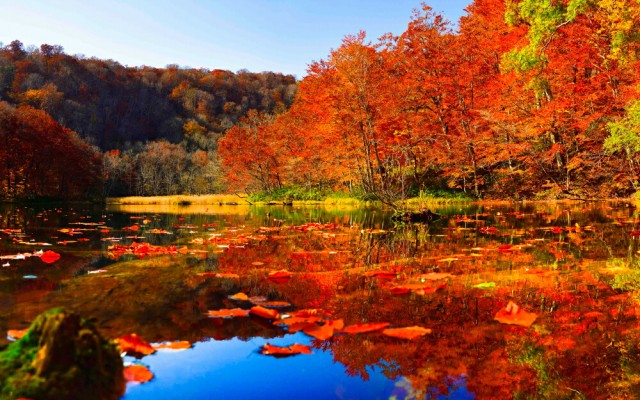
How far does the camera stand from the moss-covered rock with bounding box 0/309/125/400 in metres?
1.36

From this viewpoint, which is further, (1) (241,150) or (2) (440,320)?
(1) (241,150)

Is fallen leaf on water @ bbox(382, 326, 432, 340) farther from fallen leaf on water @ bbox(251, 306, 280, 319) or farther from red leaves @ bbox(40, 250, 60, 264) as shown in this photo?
red leaves @ bbox(40, 250, 60, 264)

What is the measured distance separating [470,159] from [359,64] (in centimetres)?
761

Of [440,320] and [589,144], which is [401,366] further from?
[589,144]

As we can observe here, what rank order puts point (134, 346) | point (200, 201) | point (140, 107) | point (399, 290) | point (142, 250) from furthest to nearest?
point (140, 107) → point (200, 201) → point (142, 250) → point (399, 290) → point (134, 346)

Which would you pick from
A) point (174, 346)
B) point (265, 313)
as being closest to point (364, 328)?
point (265, 313)

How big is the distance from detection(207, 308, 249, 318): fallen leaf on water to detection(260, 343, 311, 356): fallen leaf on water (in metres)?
0.59

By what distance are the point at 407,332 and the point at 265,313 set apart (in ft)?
3.20

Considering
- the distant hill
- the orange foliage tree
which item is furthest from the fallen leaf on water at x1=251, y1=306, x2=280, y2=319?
the distant hill

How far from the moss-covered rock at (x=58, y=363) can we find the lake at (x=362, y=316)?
0.76 feet

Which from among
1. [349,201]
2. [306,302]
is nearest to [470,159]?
[349,201]

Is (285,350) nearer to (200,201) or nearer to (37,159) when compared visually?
(200,201)

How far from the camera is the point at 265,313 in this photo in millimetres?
2682

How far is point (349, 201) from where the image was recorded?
70.9ft
